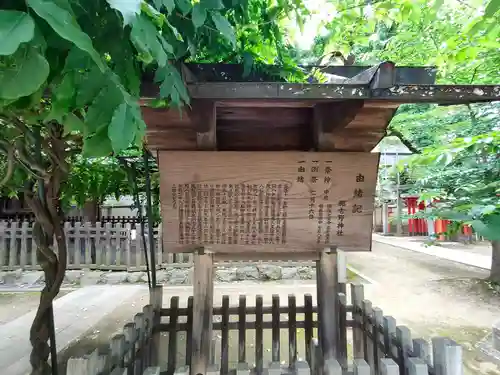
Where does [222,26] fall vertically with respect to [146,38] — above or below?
above

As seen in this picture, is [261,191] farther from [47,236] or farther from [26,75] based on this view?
[47,236]

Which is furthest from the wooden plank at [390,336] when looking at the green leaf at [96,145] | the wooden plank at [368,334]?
the green leaf at [96,145]

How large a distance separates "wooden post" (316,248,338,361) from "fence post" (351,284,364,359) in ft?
1.48

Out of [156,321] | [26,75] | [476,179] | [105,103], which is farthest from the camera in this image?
[476,179]

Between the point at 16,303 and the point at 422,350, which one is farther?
the point at 16,303

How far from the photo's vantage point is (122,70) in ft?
3.72

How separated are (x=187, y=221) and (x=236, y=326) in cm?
143

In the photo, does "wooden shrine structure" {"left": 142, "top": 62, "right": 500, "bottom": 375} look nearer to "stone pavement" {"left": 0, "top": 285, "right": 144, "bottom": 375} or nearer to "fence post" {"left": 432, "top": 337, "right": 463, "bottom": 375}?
"fence post" {"left": 432, "top": 337, "right": 463, "bottom": 375}

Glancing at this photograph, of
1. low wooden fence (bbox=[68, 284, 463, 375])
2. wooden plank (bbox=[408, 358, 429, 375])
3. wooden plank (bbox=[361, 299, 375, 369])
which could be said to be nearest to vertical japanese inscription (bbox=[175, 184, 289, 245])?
low wooden fence (bbox=[68, 284, 463, 375])

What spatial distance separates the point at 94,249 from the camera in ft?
29.6

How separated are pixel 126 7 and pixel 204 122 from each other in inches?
69.0

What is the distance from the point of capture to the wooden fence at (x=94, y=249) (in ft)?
29.0

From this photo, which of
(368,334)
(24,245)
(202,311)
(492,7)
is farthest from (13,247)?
(492,7)

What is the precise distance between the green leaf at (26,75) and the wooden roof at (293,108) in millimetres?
936
